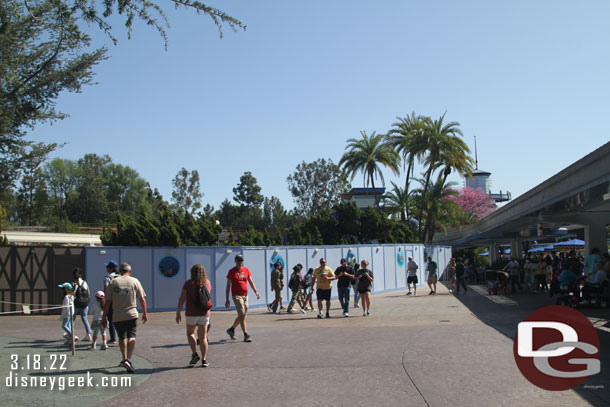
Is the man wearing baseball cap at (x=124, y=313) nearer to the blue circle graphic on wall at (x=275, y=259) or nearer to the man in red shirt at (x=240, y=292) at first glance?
the man in red shirt at (x=240, y=292)

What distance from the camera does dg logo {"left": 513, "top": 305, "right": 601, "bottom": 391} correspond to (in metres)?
7.62

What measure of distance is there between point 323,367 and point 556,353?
3.63m

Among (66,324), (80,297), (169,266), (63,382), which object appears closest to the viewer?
(63,382)

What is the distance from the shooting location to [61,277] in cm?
1841

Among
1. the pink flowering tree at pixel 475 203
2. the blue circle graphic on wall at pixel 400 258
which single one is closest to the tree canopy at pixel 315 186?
the pink flowering tree at pixel 475 203

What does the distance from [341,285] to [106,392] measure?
402 inches

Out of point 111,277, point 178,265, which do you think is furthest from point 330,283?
point 111,277

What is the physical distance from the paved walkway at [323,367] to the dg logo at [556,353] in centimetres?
19

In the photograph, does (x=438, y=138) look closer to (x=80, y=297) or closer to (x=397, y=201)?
(x=397, y=201)

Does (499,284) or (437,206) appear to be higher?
(437,206)

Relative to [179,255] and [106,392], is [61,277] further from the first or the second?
[106,392]

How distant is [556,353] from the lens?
8.58 meters

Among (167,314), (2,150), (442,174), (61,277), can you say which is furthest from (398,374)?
(442,174)

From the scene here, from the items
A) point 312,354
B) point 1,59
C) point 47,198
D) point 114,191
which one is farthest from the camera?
point 114,191
